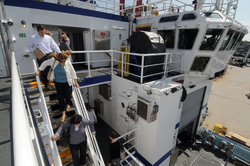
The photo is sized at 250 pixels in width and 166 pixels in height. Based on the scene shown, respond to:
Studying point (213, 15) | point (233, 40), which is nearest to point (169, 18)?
point (213, 15)

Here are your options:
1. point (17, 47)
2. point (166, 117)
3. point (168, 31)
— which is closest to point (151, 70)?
point (166, 117)

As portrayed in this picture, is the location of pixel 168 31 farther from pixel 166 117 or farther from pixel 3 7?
pixel 3 7

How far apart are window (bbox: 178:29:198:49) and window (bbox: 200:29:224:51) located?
0.46 m

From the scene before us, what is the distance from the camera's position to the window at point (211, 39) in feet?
18.6

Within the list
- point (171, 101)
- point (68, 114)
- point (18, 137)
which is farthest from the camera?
point (171, 101)

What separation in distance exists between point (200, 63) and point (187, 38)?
141 cm

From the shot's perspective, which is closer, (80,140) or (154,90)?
(80,140)

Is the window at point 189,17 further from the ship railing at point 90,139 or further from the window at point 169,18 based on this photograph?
the ship railing at point 90,139

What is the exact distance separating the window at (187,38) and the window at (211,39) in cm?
46

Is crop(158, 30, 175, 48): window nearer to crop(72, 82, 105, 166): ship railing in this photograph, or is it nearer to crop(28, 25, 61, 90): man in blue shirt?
crop(72, 82, 105, 166): ship railing

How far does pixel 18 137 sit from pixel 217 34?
7210 millimetres

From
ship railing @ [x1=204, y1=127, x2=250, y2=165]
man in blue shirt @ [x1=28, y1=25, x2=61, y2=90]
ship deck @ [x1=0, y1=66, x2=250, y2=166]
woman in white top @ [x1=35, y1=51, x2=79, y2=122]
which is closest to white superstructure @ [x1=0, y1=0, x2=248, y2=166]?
woman in white top @ [x1=35, y1=51, x2=79, y2=122]

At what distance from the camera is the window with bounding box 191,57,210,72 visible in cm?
637

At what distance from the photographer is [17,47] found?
587 cm
